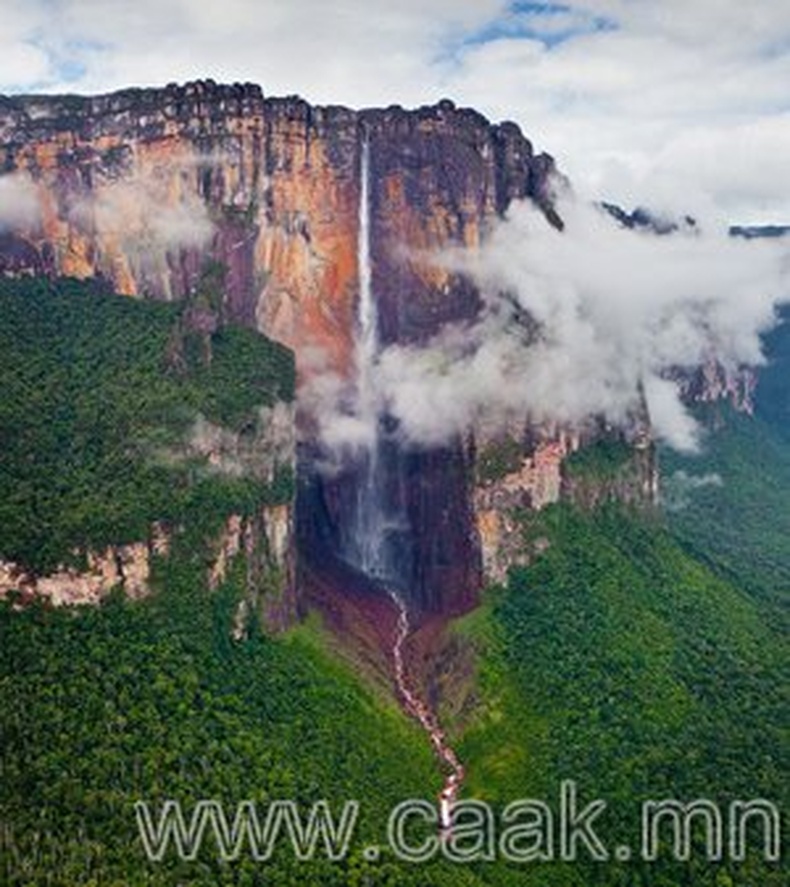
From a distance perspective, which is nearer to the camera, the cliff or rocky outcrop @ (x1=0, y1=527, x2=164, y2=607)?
rocky outcrop @ (x1=0, y1=527, x2=164, y2=607)

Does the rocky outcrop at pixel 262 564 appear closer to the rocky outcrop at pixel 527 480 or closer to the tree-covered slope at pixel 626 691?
the tree-covered slope at pixel 626 691

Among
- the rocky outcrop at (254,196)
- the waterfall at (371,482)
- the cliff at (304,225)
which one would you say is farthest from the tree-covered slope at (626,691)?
the rocky outcrop at (254,196)

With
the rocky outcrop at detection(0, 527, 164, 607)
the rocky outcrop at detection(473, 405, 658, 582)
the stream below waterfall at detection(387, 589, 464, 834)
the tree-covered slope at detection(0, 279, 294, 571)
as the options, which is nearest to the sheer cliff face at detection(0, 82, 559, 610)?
the rocky outcrop at detection(473, 405, 658, 582)

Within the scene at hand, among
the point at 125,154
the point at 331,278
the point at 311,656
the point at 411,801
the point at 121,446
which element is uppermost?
the point at 125,154

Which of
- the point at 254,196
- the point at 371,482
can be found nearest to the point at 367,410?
→ the point at 371,482

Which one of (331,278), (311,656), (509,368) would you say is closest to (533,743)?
(311,656)

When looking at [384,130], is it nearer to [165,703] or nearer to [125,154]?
[125,154]

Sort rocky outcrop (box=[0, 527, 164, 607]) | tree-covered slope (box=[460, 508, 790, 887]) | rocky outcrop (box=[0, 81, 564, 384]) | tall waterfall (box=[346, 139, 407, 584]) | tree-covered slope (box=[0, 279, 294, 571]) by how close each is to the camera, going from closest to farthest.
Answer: rocky outcrop (box=[0, 527, 164, 607]) → tree-covered slope (box=[460, 508, 790, 887]) → tree-covered slope (box=[0, 279, 294, 571]) → rocky outcrop (box=[0, 81, 564, 384]) → tall waterfall (box=[346, 139, 407, 584])

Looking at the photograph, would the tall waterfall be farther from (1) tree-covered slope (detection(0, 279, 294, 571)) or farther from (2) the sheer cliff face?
(1) tree-covered slope (detection(0, 279, 294, 571))
